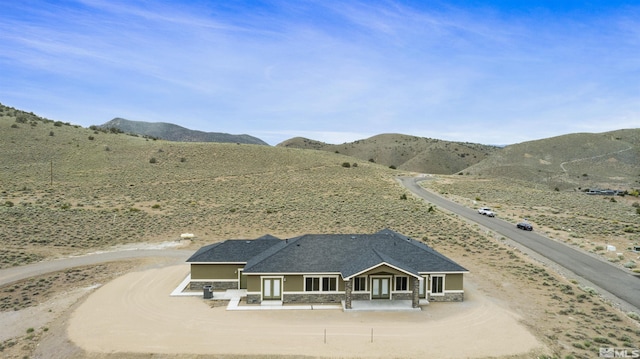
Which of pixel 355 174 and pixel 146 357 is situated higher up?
pixel 355 174

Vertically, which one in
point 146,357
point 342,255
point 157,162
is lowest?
point 146,357

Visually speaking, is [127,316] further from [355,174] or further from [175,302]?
[355,174]

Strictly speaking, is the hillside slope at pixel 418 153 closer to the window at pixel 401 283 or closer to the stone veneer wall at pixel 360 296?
the window at pixel 401 283

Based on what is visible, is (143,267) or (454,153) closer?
(143,267)

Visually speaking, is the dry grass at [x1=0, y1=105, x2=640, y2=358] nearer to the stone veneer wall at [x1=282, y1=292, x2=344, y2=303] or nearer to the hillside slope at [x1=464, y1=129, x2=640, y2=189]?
the stone veneer wall at [x1=282, y1=292, x2=344, y2=303]

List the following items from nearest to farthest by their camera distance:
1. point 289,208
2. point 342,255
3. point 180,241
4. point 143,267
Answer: point 342,255, point 143,267, point 180,241, point 289,208

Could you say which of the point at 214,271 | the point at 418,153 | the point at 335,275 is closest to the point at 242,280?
the point at 214,271

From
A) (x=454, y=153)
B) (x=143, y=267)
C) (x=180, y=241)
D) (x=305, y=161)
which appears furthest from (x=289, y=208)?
(x=454, y=153)

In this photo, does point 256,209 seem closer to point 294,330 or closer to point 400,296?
point 400,296

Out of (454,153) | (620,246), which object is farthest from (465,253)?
(454,153)

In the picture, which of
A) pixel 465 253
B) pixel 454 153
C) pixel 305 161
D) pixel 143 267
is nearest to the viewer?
pixel 143 267
